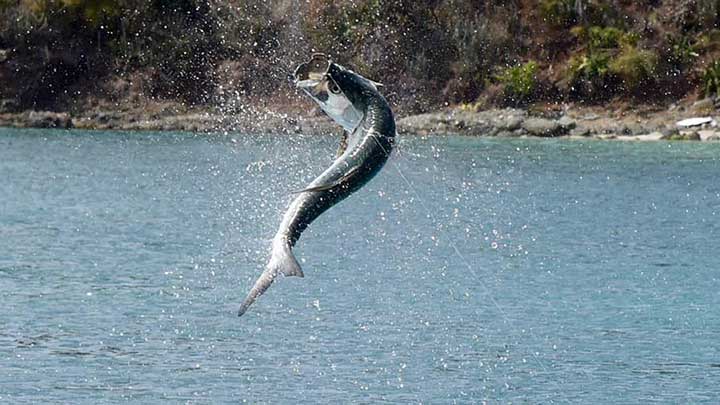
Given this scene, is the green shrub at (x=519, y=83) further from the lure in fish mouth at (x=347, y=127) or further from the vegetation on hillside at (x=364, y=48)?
the lure in fish mouth at (x=347, y=127)

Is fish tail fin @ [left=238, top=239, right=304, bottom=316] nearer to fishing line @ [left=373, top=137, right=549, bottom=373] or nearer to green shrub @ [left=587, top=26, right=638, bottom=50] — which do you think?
fishing line @ [left=373, top=137, right=549, bottom=373]

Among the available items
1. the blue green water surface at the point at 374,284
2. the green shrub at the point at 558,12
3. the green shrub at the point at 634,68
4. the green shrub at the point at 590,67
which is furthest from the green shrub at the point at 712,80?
the blue green water surface at the point at 374,284

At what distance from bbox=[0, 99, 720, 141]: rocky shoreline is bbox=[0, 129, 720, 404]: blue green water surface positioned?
307 inches

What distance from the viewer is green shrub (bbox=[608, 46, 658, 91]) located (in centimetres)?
6022

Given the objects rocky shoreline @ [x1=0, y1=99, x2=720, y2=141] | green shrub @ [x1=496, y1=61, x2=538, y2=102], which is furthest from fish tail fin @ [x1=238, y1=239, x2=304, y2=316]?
green shrub @ [x1=496, y1=61, x2=538, y2=102]

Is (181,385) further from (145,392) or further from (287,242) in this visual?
(287,242)

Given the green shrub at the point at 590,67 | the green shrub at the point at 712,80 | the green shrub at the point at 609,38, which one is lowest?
the green shrub at the point at 590,67

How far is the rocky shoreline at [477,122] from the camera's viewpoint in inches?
2240

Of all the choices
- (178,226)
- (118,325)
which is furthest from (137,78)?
(118,325)

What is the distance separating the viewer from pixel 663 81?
60.8m

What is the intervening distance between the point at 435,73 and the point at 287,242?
167 feet

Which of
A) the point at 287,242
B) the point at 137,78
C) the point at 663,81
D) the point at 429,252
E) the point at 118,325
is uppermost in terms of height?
the point at 287,242

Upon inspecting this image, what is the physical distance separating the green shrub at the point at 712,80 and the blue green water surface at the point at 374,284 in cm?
1081

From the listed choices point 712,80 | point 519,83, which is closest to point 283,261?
point 712,80
